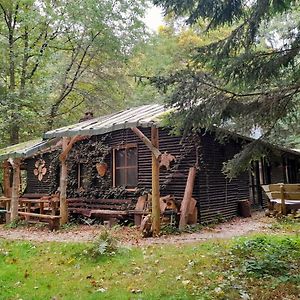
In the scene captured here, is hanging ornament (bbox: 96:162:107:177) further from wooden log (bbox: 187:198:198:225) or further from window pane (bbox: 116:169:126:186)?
wooden log (bbox: 187:198:198:225)

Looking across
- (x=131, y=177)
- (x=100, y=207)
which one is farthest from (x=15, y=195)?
(x=131, y=177)

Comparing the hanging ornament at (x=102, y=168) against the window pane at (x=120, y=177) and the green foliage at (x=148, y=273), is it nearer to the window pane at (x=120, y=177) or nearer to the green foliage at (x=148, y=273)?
the window pane at (x=120, y=177)

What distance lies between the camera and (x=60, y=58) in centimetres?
2091

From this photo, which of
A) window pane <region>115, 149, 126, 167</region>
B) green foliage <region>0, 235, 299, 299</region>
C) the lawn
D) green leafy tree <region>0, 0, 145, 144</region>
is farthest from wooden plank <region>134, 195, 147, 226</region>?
green leafy tree <region>0, 0, 145, 144</region>

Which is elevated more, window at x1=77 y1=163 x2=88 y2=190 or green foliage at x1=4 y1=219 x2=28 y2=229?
window at x1=77 y1=163 x2=88 y2=190

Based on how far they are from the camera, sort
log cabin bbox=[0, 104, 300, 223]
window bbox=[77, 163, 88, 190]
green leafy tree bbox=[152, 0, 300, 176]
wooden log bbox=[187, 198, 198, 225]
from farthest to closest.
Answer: window bbox=[77, 163, 88, 190]
log cabin bbox=[0, 104, 300, 223]
wooden log bbox=[187, 198, 198, 225]
green leafy tree bbox=[152, 0, 300, 176]

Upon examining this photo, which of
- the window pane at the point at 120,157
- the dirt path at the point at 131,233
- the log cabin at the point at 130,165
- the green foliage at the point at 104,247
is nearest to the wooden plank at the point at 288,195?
the dirt path at the point at 131,233

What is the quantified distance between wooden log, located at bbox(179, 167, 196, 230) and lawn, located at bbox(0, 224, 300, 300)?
214cm

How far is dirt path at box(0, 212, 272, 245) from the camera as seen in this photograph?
8703 mm

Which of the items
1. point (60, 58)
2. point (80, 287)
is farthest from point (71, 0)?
point (80, 287)

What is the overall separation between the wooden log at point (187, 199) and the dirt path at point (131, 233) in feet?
1.82

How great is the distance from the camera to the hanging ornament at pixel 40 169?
52.3ft

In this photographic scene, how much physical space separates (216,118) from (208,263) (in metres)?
2.44

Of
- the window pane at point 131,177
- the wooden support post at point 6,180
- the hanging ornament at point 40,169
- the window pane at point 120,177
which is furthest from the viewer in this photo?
the wooden support post at point 6,180
